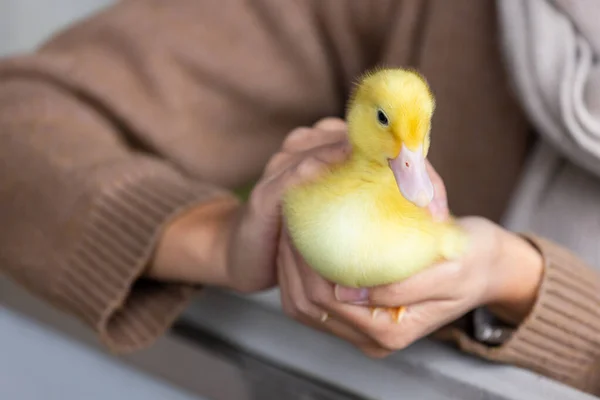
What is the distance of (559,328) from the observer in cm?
36

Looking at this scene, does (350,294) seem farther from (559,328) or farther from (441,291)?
(559,328)

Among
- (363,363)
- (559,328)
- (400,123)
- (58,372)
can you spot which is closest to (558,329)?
(559,328)

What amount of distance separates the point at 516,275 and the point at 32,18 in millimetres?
679

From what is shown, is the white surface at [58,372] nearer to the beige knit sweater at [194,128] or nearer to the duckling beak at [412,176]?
the beige knit sweater at [194,128]

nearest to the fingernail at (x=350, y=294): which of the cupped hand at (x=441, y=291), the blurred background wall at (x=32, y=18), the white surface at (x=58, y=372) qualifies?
the cupped hand at (x=441, y=291)

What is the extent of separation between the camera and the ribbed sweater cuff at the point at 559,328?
0.35 m

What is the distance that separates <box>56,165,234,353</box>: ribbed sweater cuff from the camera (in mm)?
393

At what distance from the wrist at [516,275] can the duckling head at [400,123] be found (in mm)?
130

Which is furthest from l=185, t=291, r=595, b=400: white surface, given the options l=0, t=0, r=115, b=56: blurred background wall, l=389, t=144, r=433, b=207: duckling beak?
l=0, t=0, r=115, b=56: blurred background wall

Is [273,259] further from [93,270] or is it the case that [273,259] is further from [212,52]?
[212,52]

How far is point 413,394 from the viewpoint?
356 millimetres

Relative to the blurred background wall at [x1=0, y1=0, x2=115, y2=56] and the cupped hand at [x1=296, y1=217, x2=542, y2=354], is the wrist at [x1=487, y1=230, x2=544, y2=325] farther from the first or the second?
the blurred background wall at [x1=0, y1=0, x2=115, y2=56]

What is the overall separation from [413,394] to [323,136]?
0.48 feet

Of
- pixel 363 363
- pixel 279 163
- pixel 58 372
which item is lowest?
pixel 58 372
